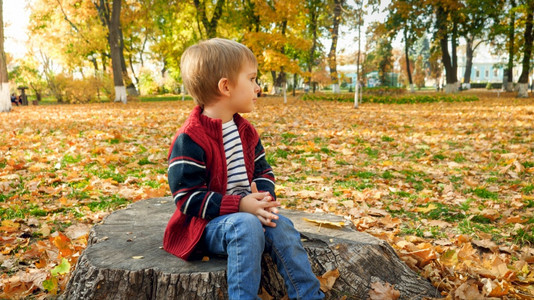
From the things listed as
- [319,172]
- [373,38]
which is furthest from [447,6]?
[319,172]

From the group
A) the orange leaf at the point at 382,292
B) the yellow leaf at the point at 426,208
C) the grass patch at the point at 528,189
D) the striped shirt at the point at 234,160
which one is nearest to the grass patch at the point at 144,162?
the yellow leaf at the point at 426,208

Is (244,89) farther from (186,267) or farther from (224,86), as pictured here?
(186,267)

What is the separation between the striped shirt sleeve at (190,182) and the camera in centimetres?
202

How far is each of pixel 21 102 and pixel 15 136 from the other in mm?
19111

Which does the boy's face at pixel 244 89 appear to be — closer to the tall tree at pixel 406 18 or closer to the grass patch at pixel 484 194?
the grass patch at pixel 484 194

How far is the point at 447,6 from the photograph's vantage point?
23953mm

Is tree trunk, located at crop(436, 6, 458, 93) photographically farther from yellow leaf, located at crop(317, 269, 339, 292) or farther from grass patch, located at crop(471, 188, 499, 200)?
yellow leaf, located at crop(317, 269, 339, 292)

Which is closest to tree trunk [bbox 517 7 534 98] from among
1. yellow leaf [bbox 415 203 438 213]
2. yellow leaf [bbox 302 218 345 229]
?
yellow leaf [bbox 415 203 438 213]

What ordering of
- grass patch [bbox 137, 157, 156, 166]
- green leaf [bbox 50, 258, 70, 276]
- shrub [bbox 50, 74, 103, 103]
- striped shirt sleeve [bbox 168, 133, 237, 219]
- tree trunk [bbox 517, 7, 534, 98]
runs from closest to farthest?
striped shirt sleeve [bbox 168, 133, 237, 219] → green leaf [bbox 50, 258, 70, 276] → grass patch [bbox 137, 157, 156, 166] → tree trunk [bbox 517, 7, 534, 98] → shrub [bbox 50, 74, 103, 103]

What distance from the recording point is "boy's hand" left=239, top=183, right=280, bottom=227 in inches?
81.2

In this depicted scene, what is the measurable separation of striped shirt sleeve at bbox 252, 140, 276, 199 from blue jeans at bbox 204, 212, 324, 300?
0.26 m

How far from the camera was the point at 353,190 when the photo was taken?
15.9 ft

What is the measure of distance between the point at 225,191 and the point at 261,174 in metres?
0.32

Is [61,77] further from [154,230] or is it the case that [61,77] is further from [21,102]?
[154,230]
